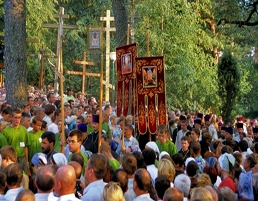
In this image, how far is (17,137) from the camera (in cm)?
1074

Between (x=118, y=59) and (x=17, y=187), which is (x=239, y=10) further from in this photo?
(x=17, y=187)

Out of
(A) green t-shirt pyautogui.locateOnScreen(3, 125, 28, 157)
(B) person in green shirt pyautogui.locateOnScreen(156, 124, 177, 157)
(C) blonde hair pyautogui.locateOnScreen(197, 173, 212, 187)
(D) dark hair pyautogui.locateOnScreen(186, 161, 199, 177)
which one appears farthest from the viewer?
(B) person in green shirt pyautogui.locateOnScreen(156, 124, 177, 157)

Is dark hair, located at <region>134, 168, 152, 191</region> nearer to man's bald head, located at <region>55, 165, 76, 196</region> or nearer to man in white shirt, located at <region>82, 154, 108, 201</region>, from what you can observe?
man in white shirt, located at <region>82, 154, 108, 201</region>

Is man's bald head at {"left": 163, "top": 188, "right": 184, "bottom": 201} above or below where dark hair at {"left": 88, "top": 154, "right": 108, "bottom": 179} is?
below

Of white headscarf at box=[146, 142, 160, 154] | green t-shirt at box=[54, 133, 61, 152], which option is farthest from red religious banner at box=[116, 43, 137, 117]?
green t-shirt at box=[54, 133, 61, 152]

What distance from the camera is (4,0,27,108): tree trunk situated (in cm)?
1571

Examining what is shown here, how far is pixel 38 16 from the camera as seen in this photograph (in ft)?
101

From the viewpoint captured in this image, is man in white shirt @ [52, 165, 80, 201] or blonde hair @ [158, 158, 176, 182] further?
blonde hair @ [158, 158, 176, 182]

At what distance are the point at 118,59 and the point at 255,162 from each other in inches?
193

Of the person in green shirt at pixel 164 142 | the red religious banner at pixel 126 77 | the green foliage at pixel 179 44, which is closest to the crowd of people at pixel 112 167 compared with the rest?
the person in green shirt at pixel 164 142

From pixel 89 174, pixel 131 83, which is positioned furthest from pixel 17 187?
pixel 131 83

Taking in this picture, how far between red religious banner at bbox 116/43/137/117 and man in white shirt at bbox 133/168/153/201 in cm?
629

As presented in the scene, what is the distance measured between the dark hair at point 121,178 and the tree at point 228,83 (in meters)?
15.7

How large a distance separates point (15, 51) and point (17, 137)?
217 inches
